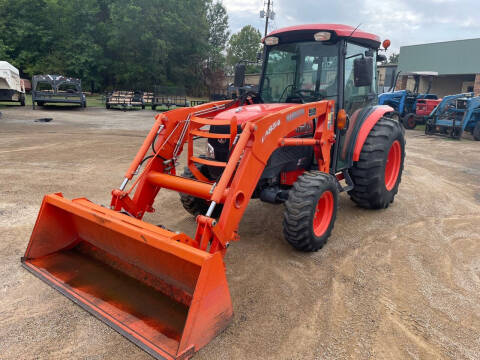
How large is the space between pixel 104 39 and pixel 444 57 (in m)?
29.4

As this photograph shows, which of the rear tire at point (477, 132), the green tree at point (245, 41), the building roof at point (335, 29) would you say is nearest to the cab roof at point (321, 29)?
the building roof at point (335, 29)

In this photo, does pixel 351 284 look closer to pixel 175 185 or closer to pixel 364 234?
pixel 364 234

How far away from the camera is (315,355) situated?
8.18ft

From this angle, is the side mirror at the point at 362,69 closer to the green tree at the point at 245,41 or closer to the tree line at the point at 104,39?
the tree line at the point at 104,39

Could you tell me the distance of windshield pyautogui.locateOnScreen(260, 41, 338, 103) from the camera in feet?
14.4

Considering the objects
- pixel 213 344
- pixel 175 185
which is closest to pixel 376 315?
pixel 213 344

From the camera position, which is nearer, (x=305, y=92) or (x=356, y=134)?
(x=305, y=92)

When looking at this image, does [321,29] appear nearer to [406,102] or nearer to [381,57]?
[381,57]

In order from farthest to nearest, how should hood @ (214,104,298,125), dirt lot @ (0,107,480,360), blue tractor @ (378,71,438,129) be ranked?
blue tractor @ (378,71,438,129)
hood @ (214,104,298,125)
dirt lot @ (0,107,480,360)

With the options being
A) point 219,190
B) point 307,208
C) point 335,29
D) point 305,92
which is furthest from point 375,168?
point 219,190

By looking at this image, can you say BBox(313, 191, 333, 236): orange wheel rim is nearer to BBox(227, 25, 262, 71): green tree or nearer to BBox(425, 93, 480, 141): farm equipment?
BBox(425, 93, 480, 141): farm equipment

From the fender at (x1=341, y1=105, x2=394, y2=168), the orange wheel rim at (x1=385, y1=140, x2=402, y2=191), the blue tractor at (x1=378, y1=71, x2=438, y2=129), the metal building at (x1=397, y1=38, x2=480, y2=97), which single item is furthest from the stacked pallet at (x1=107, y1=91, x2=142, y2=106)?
the fender at (x1=341, y1=105, x2=394, y2=168)

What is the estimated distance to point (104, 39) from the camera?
3503cm

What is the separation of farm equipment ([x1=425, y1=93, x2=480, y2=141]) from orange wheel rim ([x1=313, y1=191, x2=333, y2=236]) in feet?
38.6
